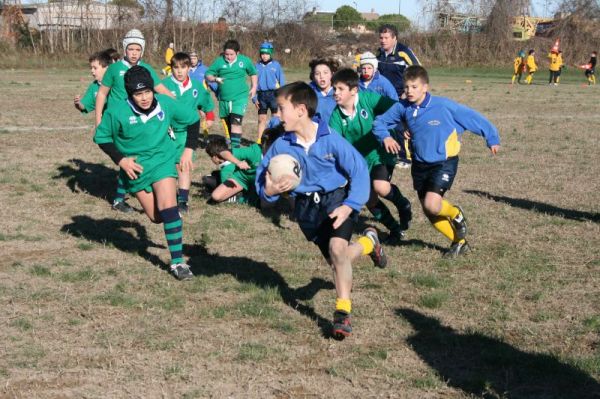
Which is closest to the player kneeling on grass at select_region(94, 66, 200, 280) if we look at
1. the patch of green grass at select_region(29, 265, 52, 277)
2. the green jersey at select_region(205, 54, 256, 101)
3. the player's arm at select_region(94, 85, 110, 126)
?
the patch of green grass at select_region(29, 265, 52, 277)

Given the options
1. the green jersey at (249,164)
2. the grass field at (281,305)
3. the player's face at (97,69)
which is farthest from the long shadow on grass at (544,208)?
the player's face at (97,69)

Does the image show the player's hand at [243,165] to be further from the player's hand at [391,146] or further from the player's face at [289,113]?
the player's face at [289,113]

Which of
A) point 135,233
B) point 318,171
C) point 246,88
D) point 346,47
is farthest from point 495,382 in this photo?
point 346,47

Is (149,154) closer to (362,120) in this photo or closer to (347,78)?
(347,78)

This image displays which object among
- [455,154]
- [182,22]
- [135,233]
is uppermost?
[182,22]

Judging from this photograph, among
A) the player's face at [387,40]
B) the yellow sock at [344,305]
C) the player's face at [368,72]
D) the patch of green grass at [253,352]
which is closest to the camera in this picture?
the patch of green grass at [253,352]

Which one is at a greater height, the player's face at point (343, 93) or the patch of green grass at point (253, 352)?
the player's face at point (343, 93)

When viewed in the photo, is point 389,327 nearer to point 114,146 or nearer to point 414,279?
point 414,279

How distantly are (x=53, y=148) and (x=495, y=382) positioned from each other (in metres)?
11.1

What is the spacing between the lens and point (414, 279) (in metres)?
6.73

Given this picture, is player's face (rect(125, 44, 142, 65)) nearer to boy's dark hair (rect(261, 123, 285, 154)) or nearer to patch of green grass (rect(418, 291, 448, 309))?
boy's dark hair (rect(261, 123, 285, 154))

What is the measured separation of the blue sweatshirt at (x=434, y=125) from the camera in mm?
7309

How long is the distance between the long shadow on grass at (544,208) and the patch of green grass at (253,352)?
5.24 metres

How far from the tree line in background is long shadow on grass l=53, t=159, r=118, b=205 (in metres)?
30.8
